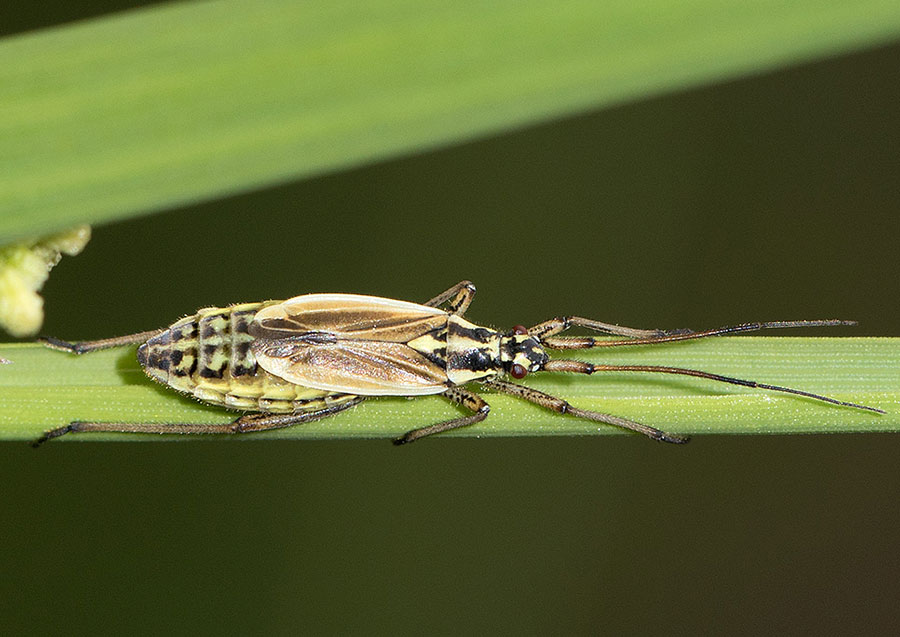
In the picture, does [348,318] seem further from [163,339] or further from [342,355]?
[163,339]

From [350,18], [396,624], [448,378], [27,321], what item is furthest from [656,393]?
[396,624]

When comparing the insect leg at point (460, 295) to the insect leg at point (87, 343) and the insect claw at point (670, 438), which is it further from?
the insect leg at point (87, 343)

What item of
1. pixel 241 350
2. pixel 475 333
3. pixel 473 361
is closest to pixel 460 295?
pixel 475 333

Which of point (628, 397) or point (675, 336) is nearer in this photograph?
point (628, 397)

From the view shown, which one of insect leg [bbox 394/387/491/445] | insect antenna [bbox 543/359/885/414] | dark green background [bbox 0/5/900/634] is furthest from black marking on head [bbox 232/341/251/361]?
dark green background [bbox 0/5/900/634]

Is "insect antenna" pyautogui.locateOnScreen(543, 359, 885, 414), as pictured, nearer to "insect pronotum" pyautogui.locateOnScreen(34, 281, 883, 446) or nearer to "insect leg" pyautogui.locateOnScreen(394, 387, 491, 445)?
"insect pronotum" pyautogui.locateOnScreen(34, 281, 883, 446)

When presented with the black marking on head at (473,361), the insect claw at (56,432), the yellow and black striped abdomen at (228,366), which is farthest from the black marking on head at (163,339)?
the black marking on head at (473,361)
